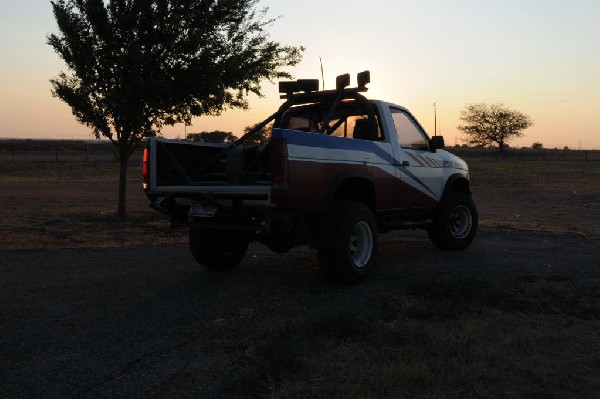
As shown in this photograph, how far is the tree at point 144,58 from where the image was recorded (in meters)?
12.9

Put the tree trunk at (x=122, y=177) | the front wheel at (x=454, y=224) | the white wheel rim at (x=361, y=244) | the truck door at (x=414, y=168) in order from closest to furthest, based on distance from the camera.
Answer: the white wheel rim at (x=361, y=244) < the truck door at (x=414, y=168) < the front wheel at (x=454, y=224) < the tree trunk at (x=122, y=177)

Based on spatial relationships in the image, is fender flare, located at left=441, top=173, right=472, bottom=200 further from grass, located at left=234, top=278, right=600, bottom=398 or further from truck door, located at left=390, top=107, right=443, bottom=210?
grass, located at left=234, top=278, right=600, bottom=398

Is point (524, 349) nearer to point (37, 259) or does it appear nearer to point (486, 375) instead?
point (486, 375)

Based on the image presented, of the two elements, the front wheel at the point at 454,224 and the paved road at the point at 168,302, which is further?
the front wheel at the point at 454,224

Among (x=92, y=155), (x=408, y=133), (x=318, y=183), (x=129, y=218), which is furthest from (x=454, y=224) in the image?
(x=92, y=155)

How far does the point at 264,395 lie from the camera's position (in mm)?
3334

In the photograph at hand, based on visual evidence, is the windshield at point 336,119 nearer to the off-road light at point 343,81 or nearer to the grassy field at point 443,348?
the off-road light at point 343,81

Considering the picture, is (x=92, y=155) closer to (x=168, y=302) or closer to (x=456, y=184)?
(x=456, y=184)

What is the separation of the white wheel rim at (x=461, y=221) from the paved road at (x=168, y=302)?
1.12 feet

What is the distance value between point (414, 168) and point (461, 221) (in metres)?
1.68

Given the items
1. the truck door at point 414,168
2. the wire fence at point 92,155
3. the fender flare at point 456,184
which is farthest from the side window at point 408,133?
the wire fence at point 92,155

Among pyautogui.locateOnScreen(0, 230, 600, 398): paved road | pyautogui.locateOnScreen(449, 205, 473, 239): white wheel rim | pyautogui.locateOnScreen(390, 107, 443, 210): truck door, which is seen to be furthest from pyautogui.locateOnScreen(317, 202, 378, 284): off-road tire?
pyautogui.locateOnScreen(449, 205, 473, 239): white wheel rim

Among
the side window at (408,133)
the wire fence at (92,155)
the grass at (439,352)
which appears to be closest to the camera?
the grass at (439,352)

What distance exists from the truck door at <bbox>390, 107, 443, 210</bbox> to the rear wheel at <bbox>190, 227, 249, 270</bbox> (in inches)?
82.7
